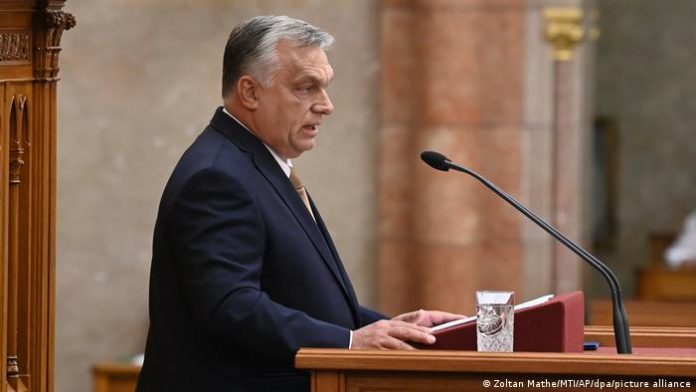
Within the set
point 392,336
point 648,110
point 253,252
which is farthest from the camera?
point 648,110

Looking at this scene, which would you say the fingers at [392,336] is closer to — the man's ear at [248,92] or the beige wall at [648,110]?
the man's ear at [248,92]

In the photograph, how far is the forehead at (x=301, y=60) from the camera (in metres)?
4.12

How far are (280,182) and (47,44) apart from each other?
693 mm

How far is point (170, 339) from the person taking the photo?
4.04 m

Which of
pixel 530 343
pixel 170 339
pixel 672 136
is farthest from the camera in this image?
pixel 672 136

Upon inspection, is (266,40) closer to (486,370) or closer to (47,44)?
(47,44)

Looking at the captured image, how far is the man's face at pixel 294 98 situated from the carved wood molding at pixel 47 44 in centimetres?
55

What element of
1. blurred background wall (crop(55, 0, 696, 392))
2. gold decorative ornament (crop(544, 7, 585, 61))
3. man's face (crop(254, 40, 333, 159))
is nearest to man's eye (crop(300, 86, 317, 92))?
man's face (crop(254, 40, 333, 159))

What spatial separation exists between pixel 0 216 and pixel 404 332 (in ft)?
3.26

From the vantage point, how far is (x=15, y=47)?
405cm

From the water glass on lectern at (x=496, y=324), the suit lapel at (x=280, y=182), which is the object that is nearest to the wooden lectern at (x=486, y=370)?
the water glass on lectern at (x=496, y=324)

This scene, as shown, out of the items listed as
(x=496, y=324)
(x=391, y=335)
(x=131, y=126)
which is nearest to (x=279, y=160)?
(x=391, y=335)

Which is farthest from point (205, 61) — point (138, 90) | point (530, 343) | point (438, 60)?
point (530, 343)

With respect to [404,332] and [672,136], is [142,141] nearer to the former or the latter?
[404,332]
